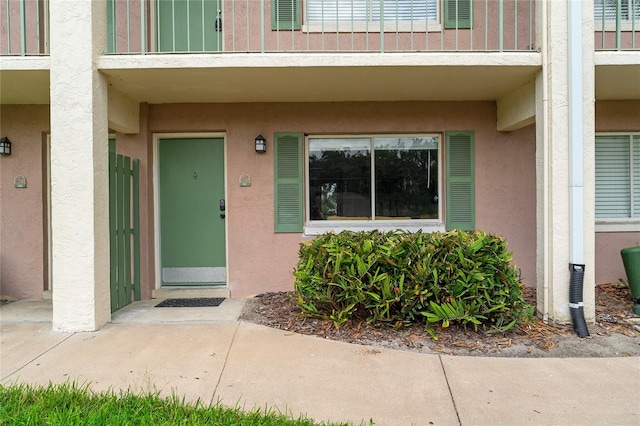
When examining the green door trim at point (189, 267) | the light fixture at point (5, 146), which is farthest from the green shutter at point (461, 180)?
the light fixture at point (5, 146)

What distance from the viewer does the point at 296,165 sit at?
19.5 ft

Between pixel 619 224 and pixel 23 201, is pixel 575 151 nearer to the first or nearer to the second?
pixel 619 224

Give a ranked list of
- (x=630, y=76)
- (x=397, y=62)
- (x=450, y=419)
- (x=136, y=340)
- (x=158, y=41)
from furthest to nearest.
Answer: (x=158, y=41), (x=630, y=76), (x=397, y=62), (x=136, y=340), (x=450, y=419)

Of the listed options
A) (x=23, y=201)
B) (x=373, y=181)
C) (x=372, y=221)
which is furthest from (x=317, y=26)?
(x=23, y=201)

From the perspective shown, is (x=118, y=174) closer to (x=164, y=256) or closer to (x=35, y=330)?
(x=164, y=256)

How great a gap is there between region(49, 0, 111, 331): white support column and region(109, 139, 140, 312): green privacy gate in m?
0.61

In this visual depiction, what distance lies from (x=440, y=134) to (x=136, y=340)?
4820 millimetres

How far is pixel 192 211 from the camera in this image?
238 inches

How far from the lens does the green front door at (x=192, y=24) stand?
5.87 m

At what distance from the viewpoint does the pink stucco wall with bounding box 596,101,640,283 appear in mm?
5945

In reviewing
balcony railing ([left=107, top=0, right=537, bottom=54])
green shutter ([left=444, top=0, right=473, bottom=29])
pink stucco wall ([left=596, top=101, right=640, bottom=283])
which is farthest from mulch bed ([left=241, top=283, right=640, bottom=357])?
green shutter ([left=444, top=0, right=473, bottom=29])

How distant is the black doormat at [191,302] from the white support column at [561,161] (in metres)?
4.13

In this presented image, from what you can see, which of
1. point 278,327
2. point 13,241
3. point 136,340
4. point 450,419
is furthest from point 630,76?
point 13,241

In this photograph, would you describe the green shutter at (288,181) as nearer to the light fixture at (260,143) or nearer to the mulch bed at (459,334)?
the light fixture at (260,143)
